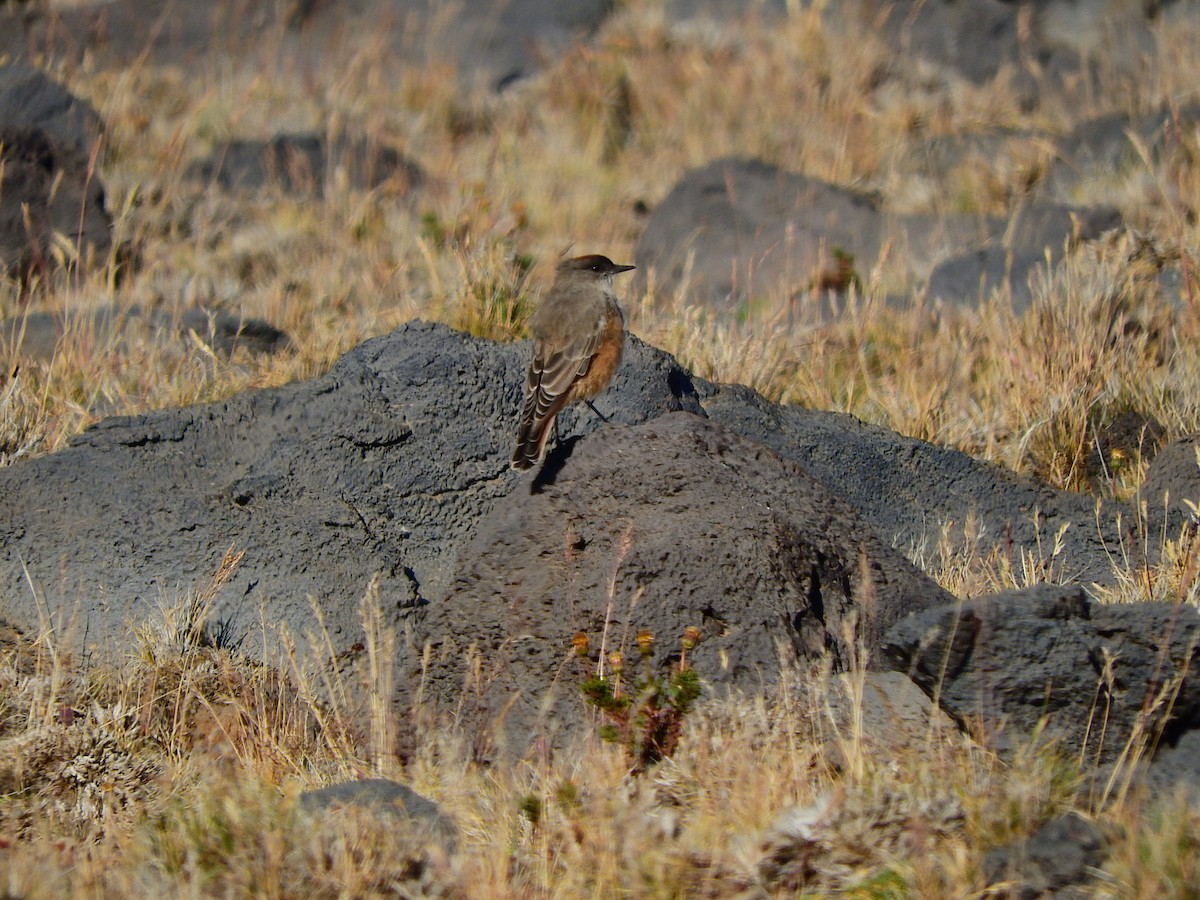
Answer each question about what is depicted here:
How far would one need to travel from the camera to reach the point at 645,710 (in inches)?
178

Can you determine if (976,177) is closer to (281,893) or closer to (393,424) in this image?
(393,424)

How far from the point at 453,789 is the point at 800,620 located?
1.32 metres

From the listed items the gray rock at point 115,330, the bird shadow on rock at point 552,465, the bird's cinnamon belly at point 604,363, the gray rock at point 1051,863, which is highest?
the bird's cinnamon belly at point 604,363

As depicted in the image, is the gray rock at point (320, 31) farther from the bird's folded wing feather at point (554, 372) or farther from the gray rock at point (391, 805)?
the gray rock at point (391, 805)

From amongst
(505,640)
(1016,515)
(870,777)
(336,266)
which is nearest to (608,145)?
(336,266)

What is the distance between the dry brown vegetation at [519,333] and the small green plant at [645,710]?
0.27 ft

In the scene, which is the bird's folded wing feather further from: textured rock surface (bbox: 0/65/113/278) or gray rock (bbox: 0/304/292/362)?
textured rock surface (bbox: 0/65/113/278)

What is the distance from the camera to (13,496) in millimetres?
5785

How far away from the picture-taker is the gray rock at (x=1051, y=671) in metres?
4.37

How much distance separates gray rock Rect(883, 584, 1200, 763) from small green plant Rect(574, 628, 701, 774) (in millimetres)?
715

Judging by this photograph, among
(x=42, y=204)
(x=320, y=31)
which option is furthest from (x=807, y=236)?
(x=320, y=31)

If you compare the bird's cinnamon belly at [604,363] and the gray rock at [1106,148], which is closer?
the bird's cinnamon belly at [604,363]

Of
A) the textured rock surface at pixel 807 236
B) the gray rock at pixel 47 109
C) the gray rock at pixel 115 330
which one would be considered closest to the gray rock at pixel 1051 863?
the gray rock at pixel 115 330

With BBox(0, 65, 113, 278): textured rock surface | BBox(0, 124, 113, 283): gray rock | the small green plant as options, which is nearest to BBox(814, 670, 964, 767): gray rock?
the small green plant
